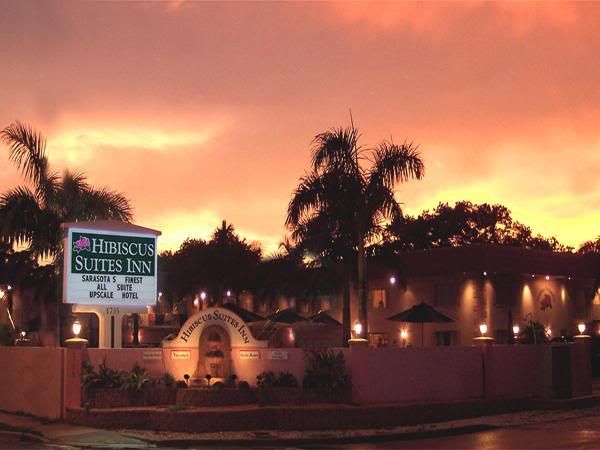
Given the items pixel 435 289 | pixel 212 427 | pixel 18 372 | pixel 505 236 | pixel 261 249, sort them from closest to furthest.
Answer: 1. pixel 212 427
2. pixel 18 372
3. pixel 435 289
4. pixel 261 249
5. pixel 505 236

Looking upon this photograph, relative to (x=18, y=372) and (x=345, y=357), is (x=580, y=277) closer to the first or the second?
(x=345, y=357)

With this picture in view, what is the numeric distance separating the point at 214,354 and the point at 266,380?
198 cm

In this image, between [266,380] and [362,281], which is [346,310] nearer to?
[362,281]

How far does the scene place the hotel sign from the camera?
77.2 feet

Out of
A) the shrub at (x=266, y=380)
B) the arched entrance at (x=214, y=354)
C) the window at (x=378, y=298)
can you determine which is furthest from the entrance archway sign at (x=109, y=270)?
the window at (x=378, y=298)

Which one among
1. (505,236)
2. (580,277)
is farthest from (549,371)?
(505,236)

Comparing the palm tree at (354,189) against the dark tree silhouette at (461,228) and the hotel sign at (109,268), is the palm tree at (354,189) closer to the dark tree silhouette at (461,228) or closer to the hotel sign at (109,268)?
the hotel sign at (109,268)

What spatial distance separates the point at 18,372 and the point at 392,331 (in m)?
20.7

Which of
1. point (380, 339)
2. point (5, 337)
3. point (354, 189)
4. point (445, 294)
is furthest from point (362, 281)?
point (380, 339)

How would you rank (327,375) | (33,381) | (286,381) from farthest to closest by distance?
(33,381) < (286,381) < (327,375)

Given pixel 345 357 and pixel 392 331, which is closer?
A: pixel 345 357

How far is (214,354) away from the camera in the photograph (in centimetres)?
2322

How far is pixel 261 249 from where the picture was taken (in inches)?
2430

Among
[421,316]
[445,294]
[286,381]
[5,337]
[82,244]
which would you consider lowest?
[286,381]
